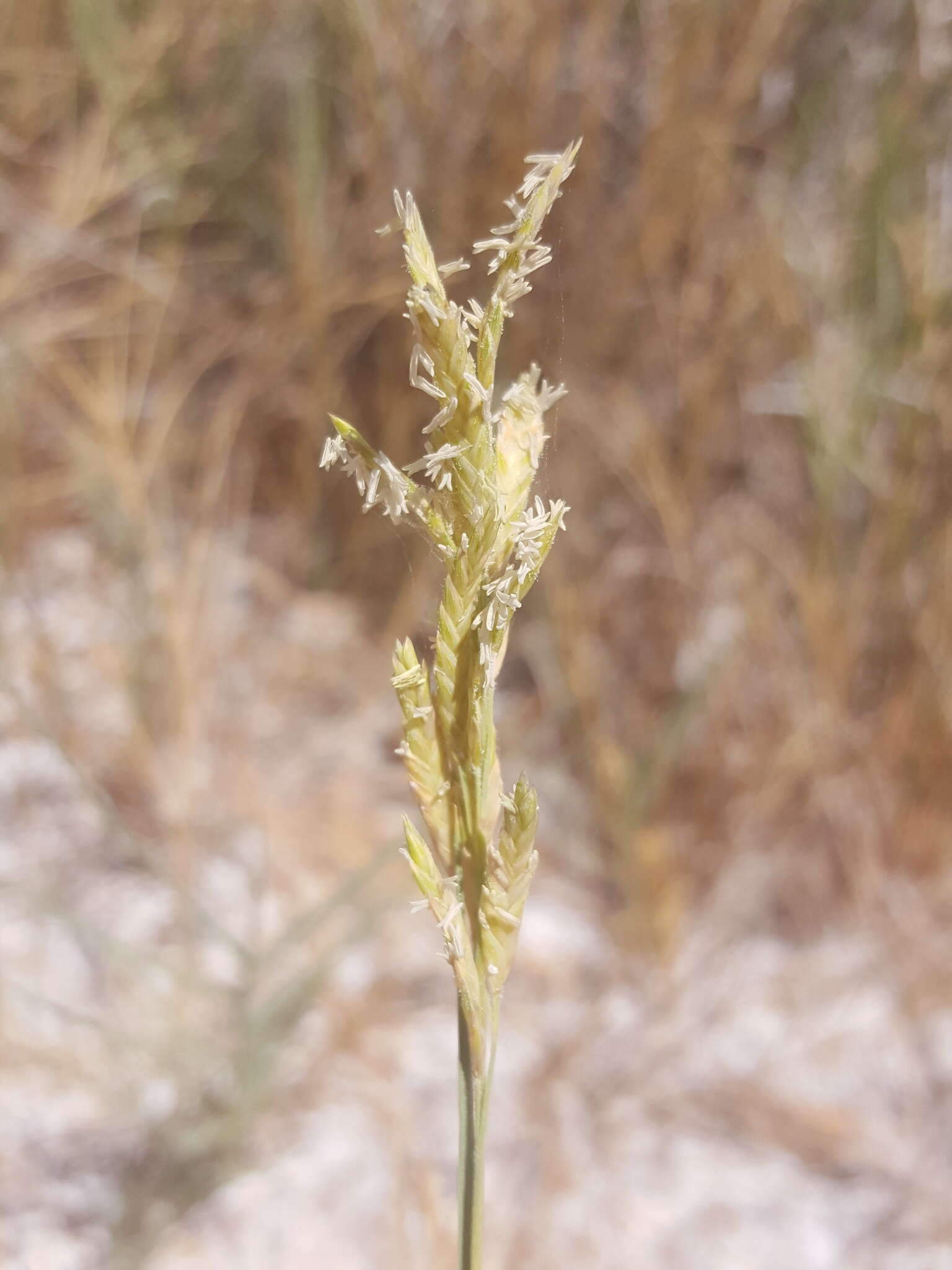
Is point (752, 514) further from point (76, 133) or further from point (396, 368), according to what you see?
point (76, 133)

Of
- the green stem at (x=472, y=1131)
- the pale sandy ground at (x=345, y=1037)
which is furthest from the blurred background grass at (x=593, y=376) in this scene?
the green stem at (x=472, y=1131)

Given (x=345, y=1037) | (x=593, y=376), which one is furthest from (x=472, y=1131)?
(x=593, y=376)

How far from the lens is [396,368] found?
2.51 ft

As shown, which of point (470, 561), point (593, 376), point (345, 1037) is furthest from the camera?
point (593, 376)

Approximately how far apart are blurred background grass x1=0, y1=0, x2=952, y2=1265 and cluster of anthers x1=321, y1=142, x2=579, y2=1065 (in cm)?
47

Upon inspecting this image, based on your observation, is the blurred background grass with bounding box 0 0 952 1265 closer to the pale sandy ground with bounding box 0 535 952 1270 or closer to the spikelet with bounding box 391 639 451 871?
the pale sandy ground with bounding box 0 535 952 1270

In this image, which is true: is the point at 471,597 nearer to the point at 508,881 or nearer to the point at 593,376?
the point at 508,881

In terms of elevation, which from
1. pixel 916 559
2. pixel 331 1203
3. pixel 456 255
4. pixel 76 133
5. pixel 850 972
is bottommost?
pixel 331 1203

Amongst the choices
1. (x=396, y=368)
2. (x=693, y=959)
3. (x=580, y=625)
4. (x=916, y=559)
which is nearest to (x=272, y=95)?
(x=396, y=368)

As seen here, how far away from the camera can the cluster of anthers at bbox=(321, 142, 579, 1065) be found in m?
0.15

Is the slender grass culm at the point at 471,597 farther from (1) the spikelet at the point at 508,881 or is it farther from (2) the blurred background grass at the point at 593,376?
(2) the blurred background grass at the point at 593,376

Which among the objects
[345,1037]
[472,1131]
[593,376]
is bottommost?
[472,1131]

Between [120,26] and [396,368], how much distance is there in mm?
326

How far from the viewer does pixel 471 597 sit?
158mm
